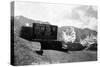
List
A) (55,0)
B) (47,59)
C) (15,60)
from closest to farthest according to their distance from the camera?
(15,60)
(47,59)
(55,0)

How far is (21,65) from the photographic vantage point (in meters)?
6.85

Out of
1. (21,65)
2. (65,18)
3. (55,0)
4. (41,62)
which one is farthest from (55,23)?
(21,65)

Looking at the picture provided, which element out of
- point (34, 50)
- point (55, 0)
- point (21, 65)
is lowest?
point (21, 65)

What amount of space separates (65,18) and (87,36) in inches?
49.2

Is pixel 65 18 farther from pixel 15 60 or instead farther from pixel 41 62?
pixel 15 60

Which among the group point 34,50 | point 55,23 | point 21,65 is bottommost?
point 21,65

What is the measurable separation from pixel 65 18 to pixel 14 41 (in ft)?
7.07

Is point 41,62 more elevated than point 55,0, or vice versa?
point 55,0

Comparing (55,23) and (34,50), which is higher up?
(55,23)

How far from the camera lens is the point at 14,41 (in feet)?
22.3

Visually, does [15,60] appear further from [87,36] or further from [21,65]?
[87,36]

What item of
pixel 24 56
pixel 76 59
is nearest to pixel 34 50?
pixel 24 56

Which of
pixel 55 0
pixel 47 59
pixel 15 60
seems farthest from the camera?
pixel 55 0

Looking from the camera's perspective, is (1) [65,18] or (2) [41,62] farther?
(1) [65,18]
